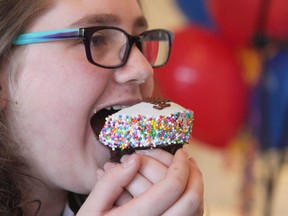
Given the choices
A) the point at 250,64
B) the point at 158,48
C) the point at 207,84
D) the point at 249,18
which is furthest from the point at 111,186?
the point at 250,64

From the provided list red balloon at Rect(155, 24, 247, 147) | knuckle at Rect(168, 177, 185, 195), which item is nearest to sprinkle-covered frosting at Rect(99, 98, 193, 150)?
knuckle at Rect(168, 177, 185, 195)

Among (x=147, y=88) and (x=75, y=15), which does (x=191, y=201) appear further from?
(x=75, y=15)

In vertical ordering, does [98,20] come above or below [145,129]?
above

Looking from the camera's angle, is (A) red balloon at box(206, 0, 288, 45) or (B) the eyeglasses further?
(A) red balloon at box(206, 0, 288, 45)

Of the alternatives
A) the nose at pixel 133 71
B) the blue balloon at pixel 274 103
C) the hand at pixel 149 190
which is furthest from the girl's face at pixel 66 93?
the blue balloon at pixel 274 103

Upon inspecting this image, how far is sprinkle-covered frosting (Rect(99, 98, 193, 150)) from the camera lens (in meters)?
0.90

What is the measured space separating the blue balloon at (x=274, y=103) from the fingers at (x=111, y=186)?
1.05 m

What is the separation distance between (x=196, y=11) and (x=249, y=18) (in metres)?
0.28

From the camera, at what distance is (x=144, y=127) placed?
2.96 feet

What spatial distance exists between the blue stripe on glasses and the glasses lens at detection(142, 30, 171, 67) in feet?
0.85

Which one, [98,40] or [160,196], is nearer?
[160,196]

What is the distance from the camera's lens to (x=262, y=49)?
1.70 metres

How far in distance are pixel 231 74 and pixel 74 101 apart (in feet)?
3.08

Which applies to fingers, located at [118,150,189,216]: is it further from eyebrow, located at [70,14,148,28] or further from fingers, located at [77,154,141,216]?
eyebrow, located at [70,14,148,28]
